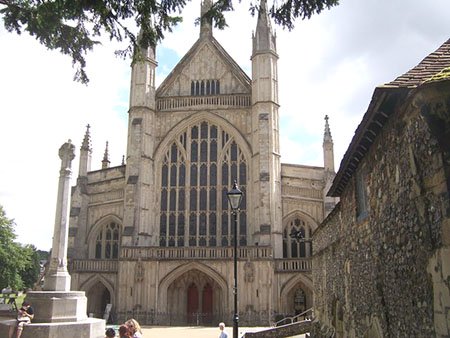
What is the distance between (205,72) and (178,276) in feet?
45.2

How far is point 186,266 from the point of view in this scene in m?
26.2

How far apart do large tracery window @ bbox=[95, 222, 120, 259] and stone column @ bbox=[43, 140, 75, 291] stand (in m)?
16.9

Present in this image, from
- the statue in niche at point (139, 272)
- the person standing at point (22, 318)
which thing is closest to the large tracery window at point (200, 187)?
the statue in niche at point (139, 272)

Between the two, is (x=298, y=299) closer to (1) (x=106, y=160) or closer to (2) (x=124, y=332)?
(2) (x=124, y=332)

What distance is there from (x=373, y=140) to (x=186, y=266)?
67.2 feet

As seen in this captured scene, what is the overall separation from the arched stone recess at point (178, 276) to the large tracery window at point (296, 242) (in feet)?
15.8

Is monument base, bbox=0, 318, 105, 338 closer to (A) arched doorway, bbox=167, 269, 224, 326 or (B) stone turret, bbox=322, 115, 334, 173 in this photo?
(A) arched doorway, bbox=167, 269, 224, 326

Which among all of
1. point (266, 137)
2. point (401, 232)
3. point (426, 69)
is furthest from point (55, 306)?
point (266, 137)

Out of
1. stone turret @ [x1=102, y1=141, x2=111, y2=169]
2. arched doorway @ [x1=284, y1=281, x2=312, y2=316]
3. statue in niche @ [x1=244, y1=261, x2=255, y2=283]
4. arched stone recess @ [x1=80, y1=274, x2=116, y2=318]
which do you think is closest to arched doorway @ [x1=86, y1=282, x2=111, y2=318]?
arched stone recess @ [x1=80, y1=274, x2=116, y2=318]

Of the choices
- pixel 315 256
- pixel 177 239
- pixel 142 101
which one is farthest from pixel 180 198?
pixel 315 256

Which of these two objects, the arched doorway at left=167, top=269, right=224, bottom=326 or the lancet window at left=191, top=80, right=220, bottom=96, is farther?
the lancet window at left=191, top=80, right=220, bottom=96

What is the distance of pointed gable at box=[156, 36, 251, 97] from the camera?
31.2 metres

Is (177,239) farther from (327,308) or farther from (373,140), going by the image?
(373,140)

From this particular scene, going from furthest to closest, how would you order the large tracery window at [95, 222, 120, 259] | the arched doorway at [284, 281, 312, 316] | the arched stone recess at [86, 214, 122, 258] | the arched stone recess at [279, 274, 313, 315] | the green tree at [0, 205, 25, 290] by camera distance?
1. the green tree at [0, 205, 25, 290]
2. the large tracery window at [95, 222, 120, 259]
3. the arched stone recess at [86, 214, 122, 258]
4. the arched doorway at [284, 281, 312, 316]
5. the arched stone recess at [279, 274, 313, 315]
